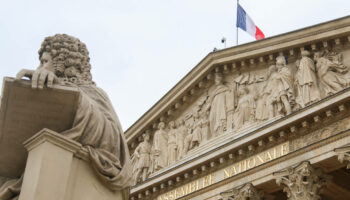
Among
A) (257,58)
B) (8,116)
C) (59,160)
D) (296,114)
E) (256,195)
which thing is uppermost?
(257,58)

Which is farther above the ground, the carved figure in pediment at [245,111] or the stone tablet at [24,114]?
the carved figure in pediment at [245,111]

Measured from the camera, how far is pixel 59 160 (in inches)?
121

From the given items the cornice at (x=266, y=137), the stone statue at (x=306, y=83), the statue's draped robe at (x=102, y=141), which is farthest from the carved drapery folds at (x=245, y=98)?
the statue's draped robe at (x=102, y=141)

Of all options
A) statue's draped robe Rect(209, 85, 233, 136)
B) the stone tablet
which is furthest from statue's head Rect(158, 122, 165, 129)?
the stone tablet

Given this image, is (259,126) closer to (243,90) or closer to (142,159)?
(243,90)

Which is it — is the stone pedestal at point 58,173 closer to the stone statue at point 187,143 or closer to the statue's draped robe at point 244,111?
the statue's draped robe at point 244,111

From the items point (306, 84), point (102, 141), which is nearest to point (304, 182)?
point (306, 84)

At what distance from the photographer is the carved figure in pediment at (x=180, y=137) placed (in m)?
20.1

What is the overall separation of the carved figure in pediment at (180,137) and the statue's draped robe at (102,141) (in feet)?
54.4

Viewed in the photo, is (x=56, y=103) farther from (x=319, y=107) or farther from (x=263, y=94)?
(x=263, y=94)

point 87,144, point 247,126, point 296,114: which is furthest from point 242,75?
point 87,144

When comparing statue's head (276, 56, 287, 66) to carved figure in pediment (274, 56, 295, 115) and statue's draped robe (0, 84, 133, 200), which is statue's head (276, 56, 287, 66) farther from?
statue's draped robe (0, 84, 133, 200)

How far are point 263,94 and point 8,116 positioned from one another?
15.4 metres

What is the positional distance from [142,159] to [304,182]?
711 cm
